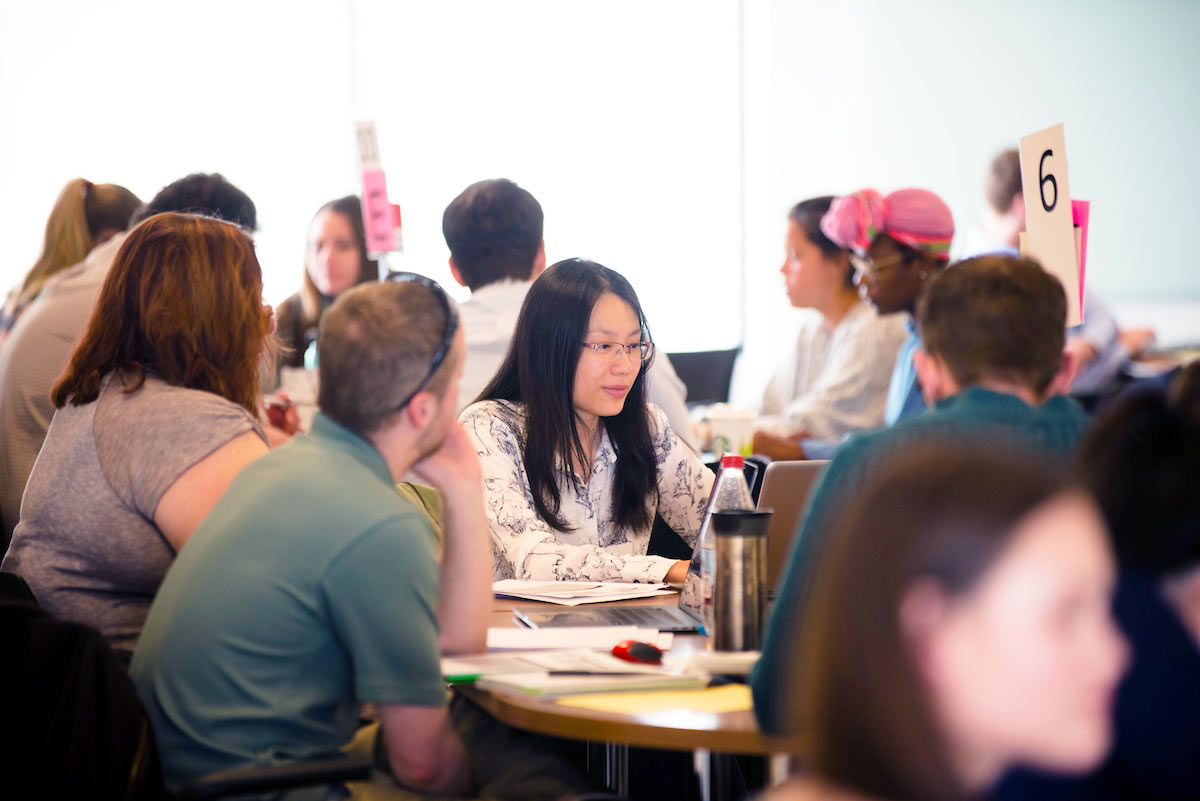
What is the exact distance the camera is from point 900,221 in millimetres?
3752

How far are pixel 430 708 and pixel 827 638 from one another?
904 mm

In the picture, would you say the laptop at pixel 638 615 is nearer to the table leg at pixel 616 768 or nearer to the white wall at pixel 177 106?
the table leg at pixel 616 768

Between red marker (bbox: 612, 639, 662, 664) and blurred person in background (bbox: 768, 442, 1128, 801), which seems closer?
blurred person in background (bbox: 768, 442, 1128, 801)

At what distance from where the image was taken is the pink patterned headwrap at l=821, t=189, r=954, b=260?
12.3 ft

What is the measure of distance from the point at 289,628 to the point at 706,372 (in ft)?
10.8

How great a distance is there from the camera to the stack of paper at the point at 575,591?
2184mm

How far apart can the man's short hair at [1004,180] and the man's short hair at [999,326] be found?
280 centimetres

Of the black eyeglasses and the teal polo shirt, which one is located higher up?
the black eyeglasses

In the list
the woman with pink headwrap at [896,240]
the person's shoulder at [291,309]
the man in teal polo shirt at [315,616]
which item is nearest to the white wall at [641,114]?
the person's shoulder at [291,309]

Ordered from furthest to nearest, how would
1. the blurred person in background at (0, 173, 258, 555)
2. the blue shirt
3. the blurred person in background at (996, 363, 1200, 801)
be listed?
the blue shirt < the blurred person in background at (0, 173, 258, 555) < the blurred person in background at (996, 363, 1200, 801)

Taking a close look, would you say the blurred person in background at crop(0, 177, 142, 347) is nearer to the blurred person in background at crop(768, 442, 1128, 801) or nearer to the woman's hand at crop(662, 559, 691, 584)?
the woman's hand at crop(662, 559, 691, 584)

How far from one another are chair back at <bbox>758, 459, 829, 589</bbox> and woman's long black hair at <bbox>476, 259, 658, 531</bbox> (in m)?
0.41

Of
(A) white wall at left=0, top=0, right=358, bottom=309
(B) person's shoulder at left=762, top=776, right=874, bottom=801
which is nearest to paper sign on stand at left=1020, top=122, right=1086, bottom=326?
(B) person's shoulder at left=762, top=776, right=874, bottom=801

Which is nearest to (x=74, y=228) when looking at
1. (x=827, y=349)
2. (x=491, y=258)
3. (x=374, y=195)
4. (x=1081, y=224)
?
(x=374, y=195)
